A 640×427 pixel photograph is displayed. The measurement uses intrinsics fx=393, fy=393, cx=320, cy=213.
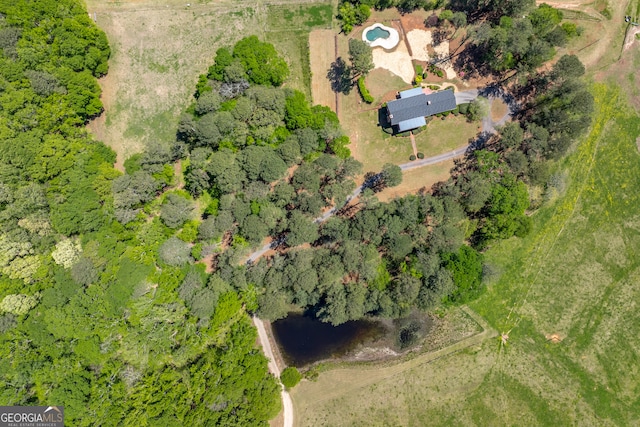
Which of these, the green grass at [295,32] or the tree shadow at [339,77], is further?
the green grass at [295,32]

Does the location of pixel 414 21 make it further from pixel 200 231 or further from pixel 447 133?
pixel 200 231

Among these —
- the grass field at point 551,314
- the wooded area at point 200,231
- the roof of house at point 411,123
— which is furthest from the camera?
the grass field at point 551,314

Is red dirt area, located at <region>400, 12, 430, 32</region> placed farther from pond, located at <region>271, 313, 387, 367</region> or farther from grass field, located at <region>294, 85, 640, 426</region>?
pond, located at <region>271, 313, 387, 367</region>

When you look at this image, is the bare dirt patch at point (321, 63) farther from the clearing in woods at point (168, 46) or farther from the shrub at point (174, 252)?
the shrub at point (174, 252)

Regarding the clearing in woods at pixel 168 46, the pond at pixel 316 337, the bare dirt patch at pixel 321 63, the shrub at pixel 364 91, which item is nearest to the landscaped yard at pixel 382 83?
the shrub at pixel 364 91

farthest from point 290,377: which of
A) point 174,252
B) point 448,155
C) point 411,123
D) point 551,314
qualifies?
point 411,123

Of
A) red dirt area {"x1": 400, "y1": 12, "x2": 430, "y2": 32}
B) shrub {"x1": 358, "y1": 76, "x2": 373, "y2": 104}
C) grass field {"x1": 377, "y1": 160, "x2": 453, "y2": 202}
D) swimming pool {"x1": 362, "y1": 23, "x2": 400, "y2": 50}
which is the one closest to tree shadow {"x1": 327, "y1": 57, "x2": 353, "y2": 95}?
shrub {"x1": 358, "y1": 76, "x2": 373, "y2": 104}

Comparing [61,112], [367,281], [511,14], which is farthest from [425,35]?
[61,112]
